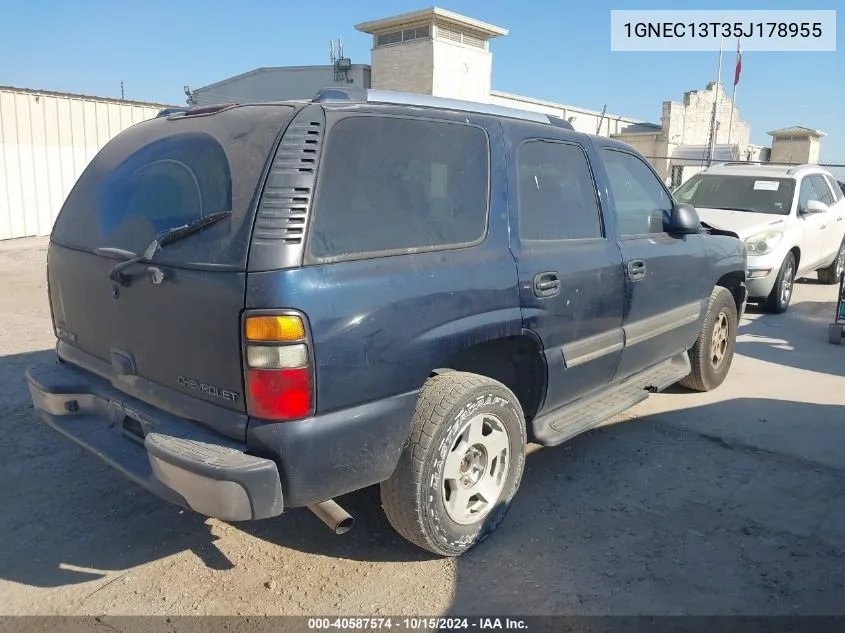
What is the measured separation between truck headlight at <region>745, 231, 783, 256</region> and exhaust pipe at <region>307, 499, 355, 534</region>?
674 cm

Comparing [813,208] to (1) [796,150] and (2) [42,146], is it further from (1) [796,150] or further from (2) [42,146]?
(1) [796,150]

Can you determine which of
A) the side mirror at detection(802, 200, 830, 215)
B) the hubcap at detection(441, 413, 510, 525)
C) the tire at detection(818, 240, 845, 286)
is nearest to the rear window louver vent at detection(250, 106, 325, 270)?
the hubcap at detection(441, 413, 510, 525)

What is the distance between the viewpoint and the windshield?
340 inches

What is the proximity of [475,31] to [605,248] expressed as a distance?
21990 mm

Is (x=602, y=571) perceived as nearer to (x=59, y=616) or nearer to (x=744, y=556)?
(x=744, y=556)

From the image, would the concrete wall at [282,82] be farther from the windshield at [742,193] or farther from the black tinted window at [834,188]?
the black tinted window at [834,188]

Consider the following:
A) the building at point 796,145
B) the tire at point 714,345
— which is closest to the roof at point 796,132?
the building at point 796,145

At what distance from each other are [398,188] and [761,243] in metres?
6.52

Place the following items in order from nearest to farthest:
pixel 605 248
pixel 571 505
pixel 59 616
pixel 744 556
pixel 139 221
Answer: pixel 59 616
pixel 139 221
pixel 744 556
pixel 571 505
pixel 605 248

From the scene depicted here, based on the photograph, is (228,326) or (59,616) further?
(59,616)

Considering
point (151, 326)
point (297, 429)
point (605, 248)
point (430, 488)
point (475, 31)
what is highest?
point (475, 31)

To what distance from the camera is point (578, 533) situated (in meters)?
3.32

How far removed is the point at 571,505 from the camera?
359cm

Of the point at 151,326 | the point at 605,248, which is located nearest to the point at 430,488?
the point at 151,326
